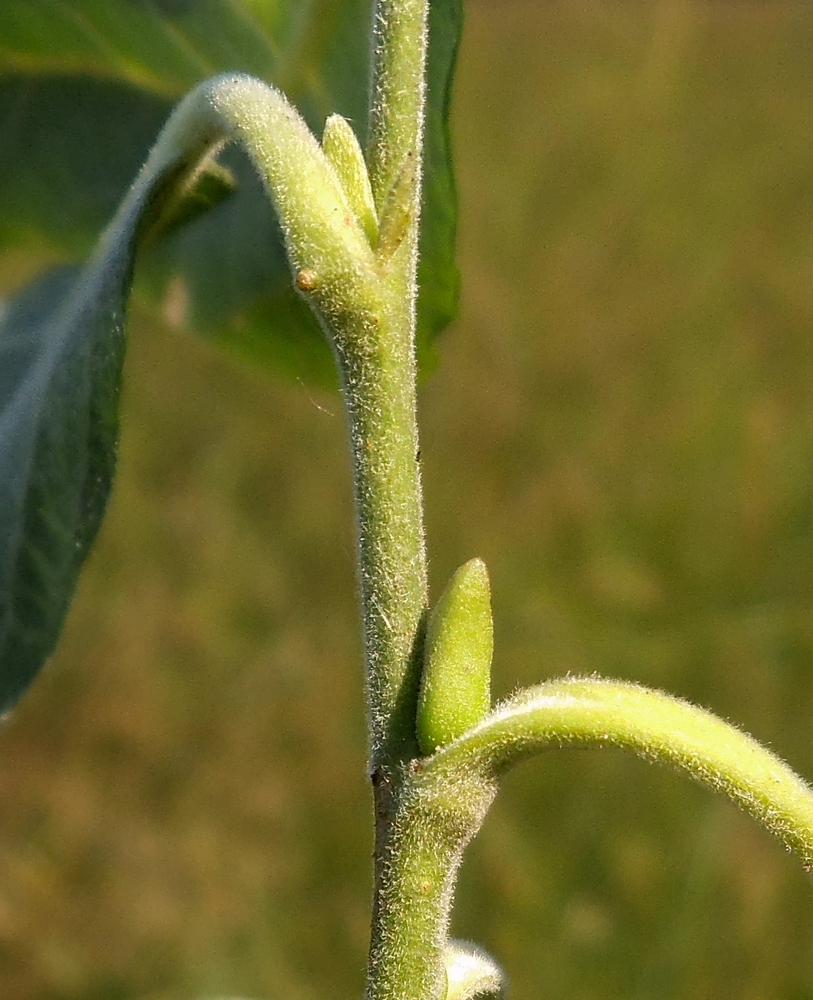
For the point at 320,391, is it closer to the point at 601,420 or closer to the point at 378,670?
the point at 378,670

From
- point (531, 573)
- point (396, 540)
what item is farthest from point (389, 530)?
point (531, 573)

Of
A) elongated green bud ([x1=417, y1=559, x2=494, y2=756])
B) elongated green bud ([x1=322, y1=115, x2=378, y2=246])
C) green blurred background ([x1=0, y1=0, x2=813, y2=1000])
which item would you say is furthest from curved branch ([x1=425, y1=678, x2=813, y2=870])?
green blurred background ([x1=0, y1=0, x2=813, y2=1000])

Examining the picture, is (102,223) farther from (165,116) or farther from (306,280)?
(306,280)

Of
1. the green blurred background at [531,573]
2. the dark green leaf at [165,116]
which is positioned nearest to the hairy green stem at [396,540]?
the dark green leaf at [165,116]

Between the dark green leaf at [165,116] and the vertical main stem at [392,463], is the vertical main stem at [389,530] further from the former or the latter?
the dark green leaf at [165,116]

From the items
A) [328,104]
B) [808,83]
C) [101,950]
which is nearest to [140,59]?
[328,104]
